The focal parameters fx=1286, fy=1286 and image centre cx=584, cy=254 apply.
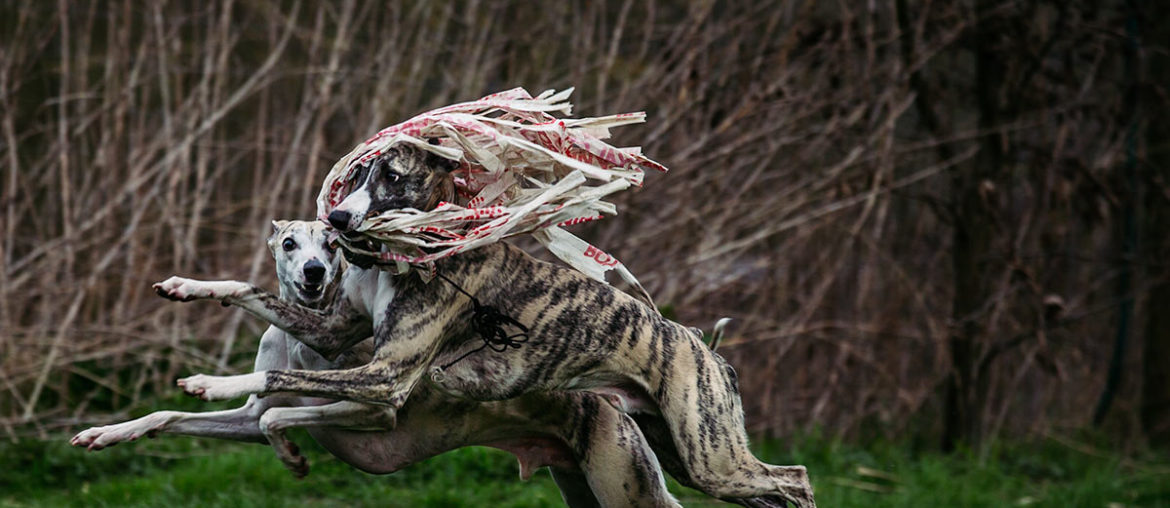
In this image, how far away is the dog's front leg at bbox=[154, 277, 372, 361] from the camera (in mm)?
3924

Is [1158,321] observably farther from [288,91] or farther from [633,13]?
[288,91]

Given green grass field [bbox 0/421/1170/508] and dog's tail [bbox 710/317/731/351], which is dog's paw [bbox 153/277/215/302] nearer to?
dog's tail [bbox 710/317/731/351]

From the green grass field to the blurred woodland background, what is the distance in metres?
0.59

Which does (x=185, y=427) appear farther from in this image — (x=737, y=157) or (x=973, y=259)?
(x=973, y=259)

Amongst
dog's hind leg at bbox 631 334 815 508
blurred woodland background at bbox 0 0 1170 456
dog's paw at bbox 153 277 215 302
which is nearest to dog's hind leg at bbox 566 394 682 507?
dog's hind leg at bbox 631 334 815 508

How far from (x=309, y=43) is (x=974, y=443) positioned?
5.04 m

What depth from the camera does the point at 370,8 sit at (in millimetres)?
8438

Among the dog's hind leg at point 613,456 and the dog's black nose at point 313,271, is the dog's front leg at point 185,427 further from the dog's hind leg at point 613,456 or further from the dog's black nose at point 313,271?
the dog's hind leg at point 613,456

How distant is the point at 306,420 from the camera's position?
4.10 metres

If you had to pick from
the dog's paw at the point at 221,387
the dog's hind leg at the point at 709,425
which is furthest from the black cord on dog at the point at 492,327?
the dog's paw at the point at 221,387

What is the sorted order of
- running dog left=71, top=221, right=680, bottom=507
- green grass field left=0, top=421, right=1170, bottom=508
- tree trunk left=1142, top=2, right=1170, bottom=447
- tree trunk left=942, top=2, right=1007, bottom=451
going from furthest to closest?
tree trunk left=1142, top=2, right=1170, bottom=447 < tree trunk left=942, top=2, right=1007, bottom=451 < green grass field left=0, top=421, right=1170, bottom=508 < running dog left=71, top=221, right=680, bottom=507

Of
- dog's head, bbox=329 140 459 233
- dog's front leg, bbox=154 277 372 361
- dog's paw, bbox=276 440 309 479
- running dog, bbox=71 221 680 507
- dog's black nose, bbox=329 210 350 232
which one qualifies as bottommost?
dog's paw, bbox=276 440 309 479

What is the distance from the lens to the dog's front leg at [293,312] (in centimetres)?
392

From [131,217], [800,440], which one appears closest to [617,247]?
[800,440]
